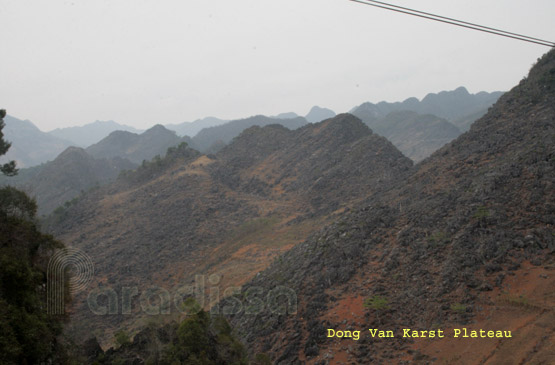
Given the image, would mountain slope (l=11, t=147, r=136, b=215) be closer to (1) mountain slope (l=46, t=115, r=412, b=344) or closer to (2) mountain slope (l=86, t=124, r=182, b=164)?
(1) mountain slope (l=46, t=115, r=412, b=344)

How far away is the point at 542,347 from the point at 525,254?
317 centimetres

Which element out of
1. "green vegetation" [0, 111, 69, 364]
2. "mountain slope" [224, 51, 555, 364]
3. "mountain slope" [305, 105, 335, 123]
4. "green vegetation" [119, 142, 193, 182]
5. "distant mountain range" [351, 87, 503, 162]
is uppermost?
"mountain slope" [305, 105, 335, 123]

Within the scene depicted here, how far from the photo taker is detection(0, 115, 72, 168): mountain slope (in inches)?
4045

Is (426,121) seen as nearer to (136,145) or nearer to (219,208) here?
(219,208)

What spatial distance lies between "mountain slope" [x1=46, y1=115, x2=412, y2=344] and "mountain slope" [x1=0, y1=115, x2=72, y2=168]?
Result: 88943 millimetres

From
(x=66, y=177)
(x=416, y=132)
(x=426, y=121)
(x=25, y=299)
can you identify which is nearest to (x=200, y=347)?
(x=25, y=299)

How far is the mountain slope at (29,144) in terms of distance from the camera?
103 meters

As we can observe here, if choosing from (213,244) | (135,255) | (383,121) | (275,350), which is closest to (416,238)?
(275,350)

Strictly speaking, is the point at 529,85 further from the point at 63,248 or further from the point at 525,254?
the point at 63,248

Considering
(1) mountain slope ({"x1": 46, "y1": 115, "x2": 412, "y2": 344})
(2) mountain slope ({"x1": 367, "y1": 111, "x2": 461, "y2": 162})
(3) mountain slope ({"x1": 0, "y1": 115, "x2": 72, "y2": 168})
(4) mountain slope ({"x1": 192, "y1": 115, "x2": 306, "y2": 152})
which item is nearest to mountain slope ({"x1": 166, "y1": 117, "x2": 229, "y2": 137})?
(3) mountain slope ({"x1": 0, "y1": 115, "x2": 72, "y2": 168})

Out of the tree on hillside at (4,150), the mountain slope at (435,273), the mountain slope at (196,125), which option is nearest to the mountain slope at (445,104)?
the mountain slope at (196,125)

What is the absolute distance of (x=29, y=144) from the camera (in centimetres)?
11300

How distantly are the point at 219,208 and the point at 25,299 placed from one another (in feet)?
68.8

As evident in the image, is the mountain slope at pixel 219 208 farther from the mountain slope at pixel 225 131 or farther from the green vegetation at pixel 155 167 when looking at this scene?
the mountain slope at pixel 225 131
